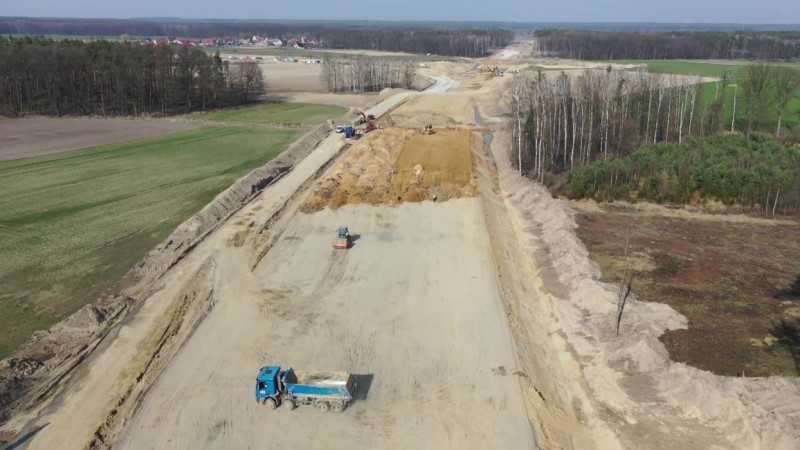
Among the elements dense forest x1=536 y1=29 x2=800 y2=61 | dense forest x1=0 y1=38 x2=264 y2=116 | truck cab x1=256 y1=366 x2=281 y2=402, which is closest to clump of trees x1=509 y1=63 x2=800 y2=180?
truck cab x1=256 y1=366 x2=281 y2=402

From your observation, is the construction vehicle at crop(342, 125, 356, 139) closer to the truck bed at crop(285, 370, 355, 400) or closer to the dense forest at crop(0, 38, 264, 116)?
the dense forest at crop(0, 38, 264, 116)

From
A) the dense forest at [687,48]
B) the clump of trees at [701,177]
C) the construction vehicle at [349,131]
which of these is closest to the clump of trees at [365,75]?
the construction vehicle at [349,131]

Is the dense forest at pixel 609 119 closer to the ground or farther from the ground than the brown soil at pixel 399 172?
farther from the ground

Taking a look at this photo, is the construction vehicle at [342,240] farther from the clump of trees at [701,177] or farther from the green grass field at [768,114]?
the green grass field at [768,114]

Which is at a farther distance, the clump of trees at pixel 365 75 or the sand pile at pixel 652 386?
the clump of trees at pixel 365 75

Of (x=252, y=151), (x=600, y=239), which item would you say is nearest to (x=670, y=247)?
(x=600, y=239)

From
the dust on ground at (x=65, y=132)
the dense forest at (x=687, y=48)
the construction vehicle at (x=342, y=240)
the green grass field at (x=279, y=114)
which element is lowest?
the construction vehicle at (x=342, y=240)

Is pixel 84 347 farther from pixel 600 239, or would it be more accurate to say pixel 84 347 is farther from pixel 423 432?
pixel 600 239

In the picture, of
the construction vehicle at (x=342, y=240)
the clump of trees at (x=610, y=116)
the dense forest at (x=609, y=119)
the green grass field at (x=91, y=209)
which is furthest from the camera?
the clump of trees at (x=610, y=116)

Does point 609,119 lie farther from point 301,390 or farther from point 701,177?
point 301,390
